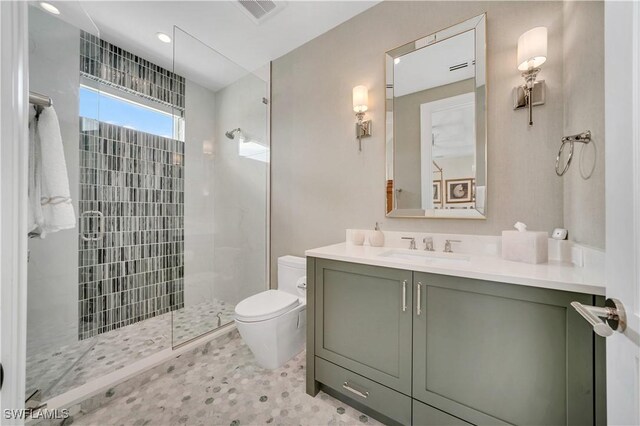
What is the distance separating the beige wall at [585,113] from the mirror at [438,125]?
0.35 meters

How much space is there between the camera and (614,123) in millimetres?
511

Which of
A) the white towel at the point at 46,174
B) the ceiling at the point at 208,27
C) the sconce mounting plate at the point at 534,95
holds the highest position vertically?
the ceiling at the point at 208,27

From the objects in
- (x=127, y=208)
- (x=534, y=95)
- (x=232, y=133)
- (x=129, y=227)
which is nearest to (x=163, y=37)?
(x=232, y=133)

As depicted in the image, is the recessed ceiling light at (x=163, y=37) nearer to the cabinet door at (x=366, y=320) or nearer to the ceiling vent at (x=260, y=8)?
the ceiling vent at (x=260, y=8)

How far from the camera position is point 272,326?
164 centimetres

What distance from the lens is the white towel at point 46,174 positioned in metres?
1.20

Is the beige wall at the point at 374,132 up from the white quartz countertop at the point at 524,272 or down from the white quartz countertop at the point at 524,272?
up

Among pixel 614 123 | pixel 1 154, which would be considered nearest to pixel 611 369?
pixel 614 123

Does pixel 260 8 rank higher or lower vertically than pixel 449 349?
higher

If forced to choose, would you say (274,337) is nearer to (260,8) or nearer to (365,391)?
(365,391)

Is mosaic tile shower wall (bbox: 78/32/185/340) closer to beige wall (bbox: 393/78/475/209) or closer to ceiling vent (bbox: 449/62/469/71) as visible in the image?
beige wall (bbox: 393/78/475/209)

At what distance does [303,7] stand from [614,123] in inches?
81.2

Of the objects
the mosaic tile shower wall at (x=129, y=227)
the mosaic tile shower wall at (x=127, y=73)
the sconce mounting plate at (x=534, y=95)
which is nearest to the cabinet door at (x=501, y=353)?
the sconce mounting plate at (x=534, y=95)

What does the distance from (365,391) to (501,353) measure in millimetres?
709
